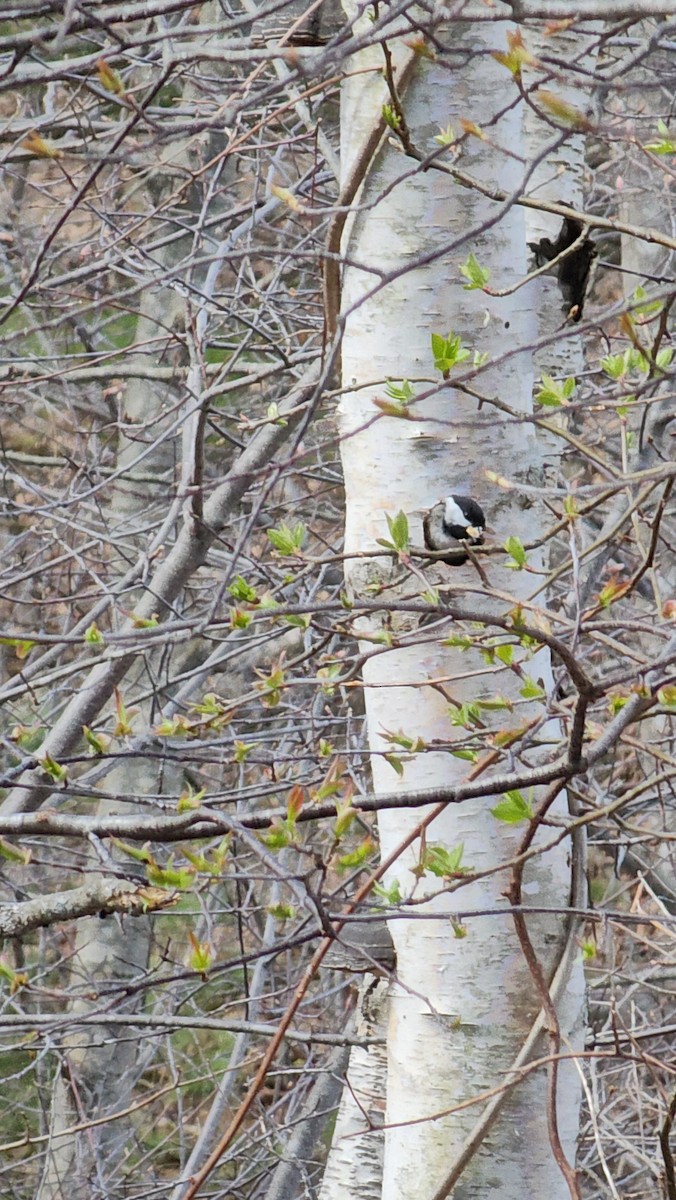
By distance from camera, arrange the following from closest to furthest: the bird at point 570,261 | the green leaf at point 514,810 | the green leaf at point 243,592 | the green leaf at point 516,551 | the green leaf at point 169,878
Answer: the green leaf at point 169,878
the green leaf at point 514,810
the green leaf at point 516,551
the green leaf at point 243,592
the bird at point 570,261

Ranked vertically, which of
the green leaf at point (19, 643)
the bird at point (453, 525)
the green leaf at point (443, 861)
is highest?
the bird at point (453, 525)

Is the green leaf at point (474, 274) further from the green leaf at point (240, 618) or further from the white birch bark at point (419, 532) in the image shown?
the green leaf at point (240, 618)

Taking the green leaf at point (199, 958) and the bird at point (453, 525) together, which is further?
the bird at point (453, 525)

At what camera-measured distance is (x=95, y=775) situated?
308 cm

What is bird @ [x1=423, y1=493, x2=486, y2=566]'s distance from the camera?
6.07ft

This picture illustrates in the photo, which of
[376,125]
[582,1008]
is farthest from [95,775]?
[376,125]

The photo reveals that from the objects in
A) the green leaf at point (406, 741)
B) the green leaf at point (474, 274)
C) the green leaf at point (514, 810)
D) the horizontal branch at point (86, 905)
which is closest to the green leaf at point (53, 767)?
the horizontal branch at point (86, 905)

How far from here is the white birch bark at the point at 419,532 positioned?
5.91ft

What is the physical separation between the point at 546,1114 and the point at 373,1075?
0.47m

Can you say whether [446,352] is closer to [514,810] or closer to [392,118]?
[392,118]

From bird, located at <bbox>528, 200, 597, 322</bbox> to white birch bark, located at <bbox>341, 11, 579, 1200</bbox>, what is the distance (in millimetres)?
→ 411

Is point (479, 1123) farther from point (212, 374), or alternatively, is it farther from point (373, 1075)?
point (212, 374)

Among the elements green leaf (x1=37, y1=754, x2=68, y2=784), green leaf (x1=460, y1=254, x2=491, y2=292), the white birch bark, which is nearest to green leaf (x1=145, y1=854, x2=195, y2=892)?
green leaf (x1=37, y1=754, x2=68, y2=784)

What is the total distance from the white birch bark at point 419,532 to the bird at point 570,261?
1.35ft
